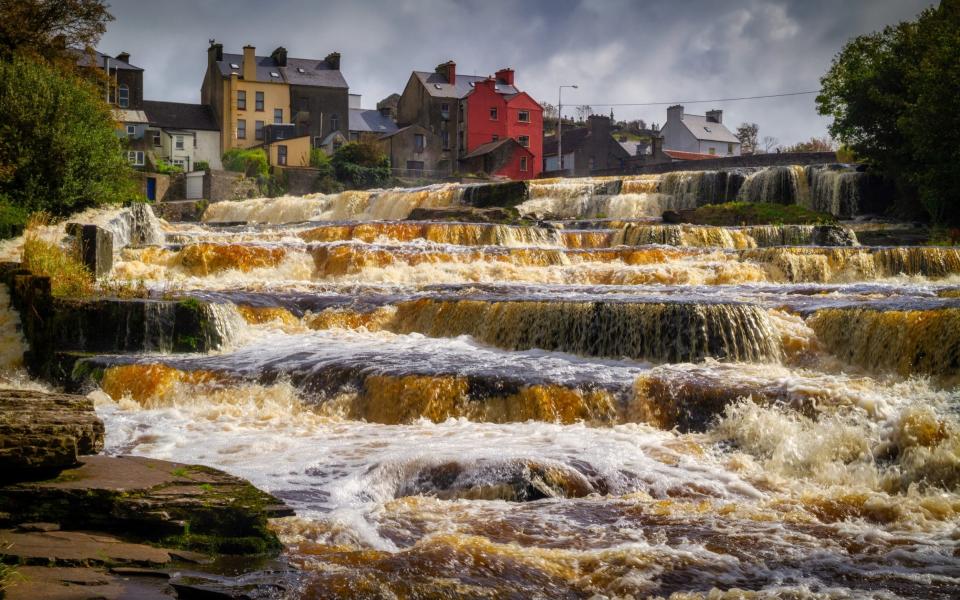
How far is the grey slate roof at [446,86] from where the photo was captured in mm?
65250

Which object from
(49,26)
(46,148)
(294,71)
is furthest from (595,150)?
(46,148)

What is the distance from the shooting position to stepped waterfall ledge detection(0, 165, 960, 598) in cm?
598

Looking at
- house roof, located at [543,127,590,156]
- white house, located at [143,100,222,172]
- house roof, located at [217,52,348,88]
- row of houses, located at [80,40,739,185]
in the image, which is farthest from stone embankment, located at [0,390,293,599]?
house roof, located at [543,127,590,156]

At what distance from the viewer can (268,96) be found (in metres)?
63.9

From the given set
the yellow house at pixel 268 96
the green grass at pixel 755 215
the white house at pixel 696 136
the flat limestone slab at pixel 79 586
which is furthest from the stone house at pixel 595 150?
the flat limestone slab at pixel 79 586

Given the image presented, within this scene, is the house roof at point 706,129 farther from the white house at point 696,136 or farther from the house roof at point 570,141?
the house roof at point 570,141

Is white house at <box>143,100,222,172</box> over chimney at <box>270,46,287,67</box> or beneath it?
beneath

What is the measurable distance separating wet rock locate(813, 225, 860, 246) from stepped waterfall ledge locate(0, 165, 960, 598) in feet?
11.2

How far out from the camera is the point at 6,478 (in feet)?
18.6

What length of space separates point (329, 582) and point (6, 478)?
7.12ft

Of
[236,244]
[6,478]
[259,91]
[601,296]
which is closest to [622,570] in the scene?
[6,478]

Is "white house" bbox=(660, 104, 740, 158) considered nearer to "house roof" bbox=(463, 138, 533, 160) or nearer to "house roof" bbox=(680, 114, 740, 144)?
"house roof" bbox=(680, 114, 740, 144)

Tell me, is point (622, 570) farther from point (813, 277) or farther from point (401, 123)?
point (401, 123)

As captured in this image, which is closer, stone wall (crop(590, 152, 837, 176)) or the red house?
stone wall (crop(590, 152, 837, 176))
